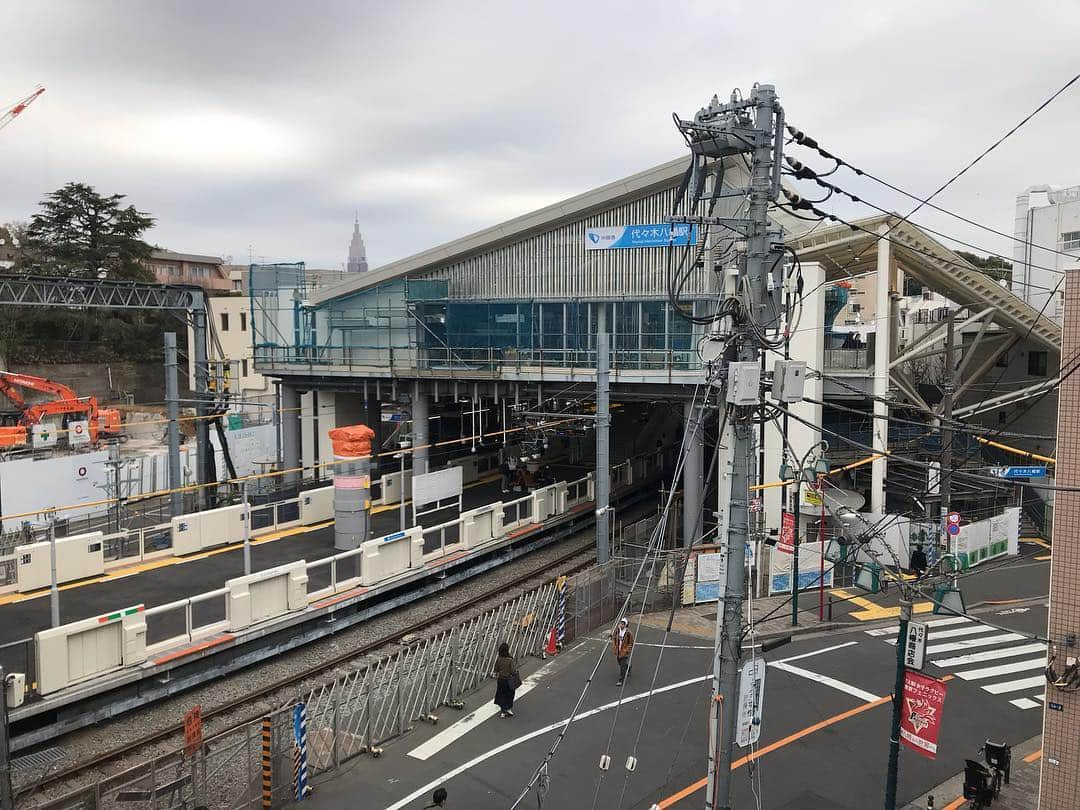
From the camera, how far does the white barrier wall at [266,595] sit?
15.2 meters

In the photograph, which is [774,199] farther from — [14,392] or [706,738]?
[14,392]

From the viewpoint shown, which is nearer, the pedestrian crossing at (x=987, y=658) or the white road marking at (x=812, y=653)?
the pedestrian crossing at (x=987, y=658)

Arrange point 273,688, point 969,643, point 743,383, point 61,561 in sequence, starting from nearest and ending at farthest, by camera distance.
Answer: point 743,383, point 273,688, point 969,643, point 61,561

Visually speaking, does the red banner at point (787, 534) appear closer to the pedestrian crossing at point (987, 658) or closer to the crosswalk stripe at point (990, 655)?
the pedestrian crossing at point (987, 658)

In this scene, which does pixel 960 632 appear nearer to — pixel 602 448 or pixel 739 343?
pixel 602 448

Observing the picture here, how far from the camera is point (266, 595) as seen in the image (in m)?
15.8

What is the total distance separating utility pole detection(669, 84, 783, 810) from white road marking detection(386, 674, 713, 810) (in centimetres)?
411

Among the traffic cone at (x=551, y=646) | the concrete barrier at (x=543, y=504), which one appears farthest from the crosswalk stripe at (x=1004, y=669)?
the concrete barrier at (x=543, y=504)

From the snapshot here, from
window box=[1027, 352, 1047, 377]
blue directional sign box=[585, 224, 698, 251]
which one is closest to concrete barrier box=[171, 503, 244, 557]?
blue directional sign box=[585, 224, 698, 251]

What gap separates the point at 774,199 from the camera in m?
8.91

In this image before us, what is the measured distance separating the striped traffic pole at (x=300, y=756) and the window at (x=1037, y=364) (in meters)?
34.0

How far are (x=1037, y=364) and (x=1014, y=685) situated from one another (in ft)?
79.1

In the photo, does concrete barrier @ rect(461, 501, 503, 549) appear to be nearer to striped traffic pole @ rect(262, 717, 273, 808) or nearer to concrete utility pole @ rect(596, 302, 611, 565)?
concrete utility pole @ rect(596, 302, 611, 565)

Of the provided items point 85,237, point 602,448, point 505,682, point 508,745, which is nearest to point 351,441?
point 602,448
